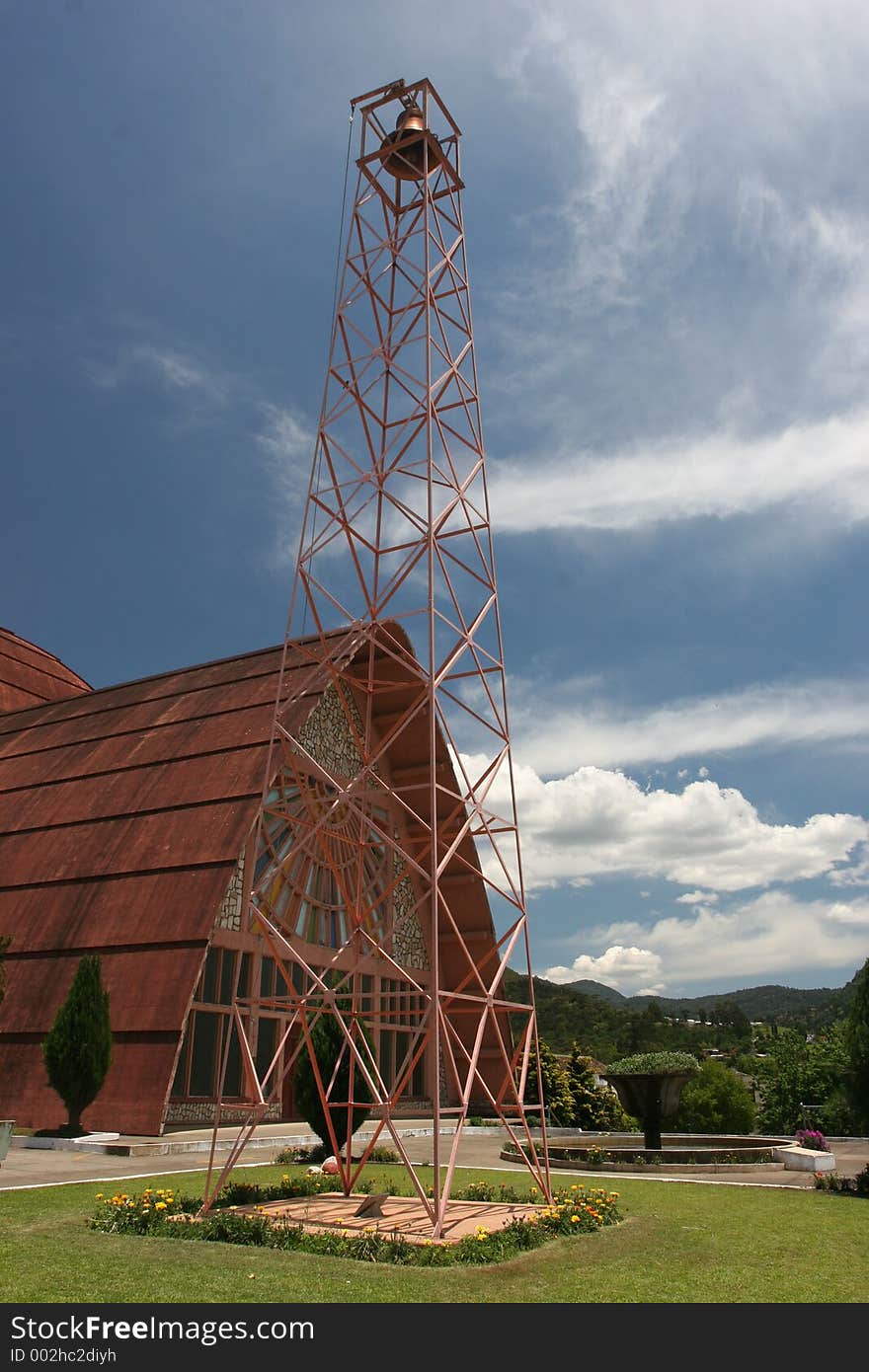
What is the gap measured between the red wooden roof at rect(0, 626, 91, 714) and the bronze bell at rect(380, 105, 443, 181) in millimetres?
29337

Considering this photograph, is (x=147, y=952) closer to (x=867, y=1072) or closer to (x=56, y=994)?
A: (x=56, y=994)

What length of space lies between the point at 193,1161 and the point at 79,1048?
3660 mm

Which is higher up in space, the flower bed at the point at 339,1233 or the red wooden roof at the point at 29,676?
the red wooden roof at the point at 29,676

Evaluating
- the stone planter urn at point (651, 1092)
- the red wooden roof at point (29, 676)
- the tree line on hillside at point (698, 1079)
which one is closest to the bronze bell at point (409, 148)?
the tree line on hillside at point (698, 1079)

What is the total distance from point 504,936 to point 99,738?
827 inches

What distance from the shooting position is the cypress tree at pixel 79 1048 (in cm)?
1825

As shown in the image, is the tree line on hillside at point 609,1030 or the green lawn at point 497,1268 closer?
the green lawn at point 497,1268

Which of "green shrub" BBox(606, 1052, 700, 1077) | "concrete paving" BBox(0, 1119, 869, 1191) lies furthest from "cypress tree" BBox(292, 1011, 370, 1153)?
"green shrub" BBox(606, 1052, 700, 1077)

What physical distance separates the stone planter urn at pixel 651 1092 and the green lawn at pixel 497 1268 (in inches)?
257

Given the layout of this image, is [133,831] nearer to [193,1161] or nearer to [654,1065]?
[193,1161]

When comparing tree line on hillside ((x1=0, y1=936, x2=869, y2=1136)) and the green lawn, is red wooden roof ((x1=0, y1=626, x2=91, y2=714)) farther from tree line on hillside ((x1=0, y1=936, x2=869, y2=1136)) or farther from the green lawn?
the green lawn

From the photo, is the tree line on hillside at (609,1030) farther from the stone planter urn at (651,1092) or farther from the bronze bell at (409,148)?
the bronze bell at (409,148)
